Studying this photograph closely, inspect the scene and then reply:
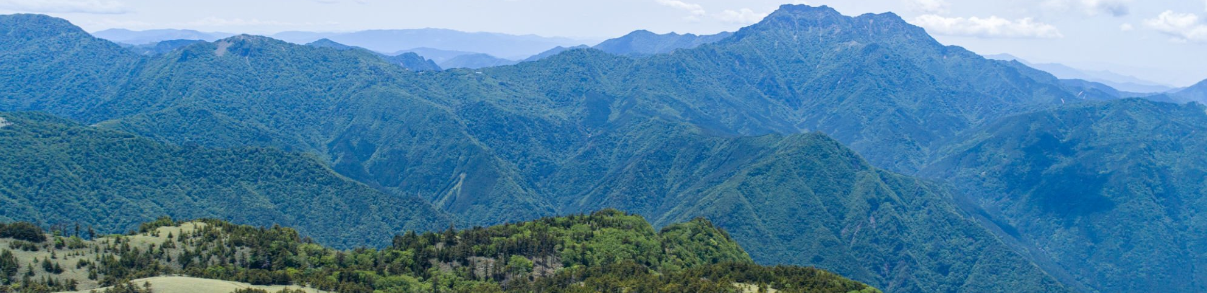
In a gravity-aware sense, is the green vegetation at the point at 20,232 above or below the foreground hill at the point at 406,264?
above

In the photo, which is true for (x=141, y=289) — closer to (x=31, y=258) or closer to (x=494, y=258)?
(x=31, y=258)

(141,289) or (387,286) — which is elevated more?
(141,289)

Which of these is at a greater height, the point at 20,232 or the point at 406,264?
the point at 20,232

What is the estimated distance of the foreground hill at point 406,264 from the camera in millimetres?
105875

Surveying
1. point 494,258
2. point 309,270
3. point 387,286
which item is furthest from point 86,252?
point 494,258

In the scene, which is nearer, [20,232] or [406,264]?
[20,232]

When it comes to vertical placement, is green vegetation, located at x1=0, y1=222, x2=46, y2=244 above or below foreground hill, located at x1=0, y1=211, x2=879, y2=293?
above

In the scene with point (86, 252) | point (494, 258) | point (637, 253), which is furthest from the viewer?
point (637, 253)

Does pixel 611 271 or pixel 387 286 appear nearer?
pixel 387 286

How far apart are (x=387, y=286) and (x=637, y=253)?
167 ft

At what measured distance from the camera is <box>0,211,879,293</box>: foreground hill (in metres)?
106

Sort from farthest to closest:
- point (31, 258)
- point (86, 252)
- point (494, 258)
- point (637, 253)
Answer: point (637, 253)
point (494, 258)
point (86, 252)
point (31, 258)

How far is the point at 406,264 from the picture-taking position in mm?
124125

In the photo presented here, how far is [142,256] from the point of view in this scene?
11106cm
